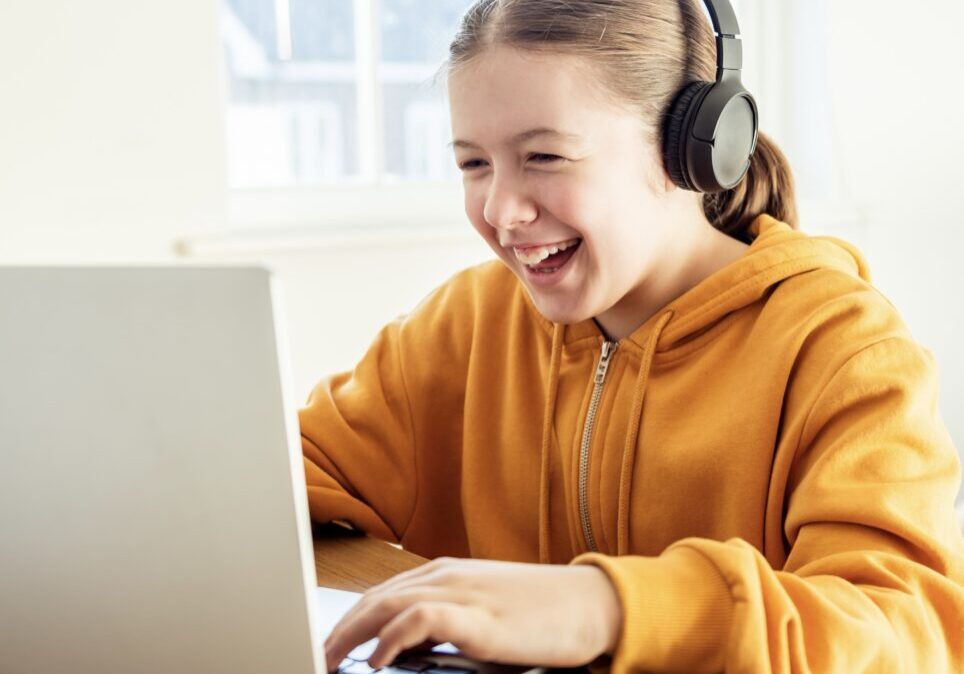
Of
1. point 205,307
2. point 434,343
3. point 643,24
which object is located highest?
point 643,24

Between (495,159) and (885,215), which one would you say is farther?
(885,215)

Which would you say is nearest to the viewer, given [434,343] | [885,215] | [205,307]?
[205,307]

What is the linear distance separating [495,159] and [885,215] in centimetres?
209

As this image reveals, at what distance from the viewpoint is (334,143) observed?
8.18 ft

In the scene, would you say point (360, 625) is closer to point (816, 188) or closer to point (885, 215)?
point (885, 215)

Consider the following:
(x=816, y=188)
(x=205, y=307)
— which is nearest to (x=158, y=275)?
(x=205, y=307)

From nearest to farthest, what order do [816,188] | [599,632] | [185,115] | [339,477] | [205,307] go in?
[205,307], [599,632], [339,477], [185,115], [816,188]

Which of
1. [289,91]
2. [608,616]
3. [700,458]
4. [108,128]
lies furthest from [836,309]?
[289,91]

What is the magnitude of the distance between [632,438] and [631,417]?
0.02 metres

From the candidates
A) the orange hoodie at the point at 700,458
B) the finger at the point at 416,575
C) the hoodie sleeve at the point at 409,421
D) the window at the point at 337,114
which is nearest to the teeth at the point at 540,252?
the orange hoodie at the point at 700,458

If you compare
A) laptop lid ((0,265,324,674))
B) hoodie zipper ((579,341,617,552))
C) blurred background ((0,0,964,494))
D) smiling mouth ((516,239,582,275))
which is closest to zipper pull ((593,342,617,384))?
hoodie zipper ((579,341,617,552))

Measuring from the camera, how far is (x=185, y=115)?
205cm

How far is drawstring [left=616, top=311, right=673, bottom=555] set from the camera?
103 cm

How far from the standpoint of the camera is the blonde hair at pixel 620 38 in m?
1.00
